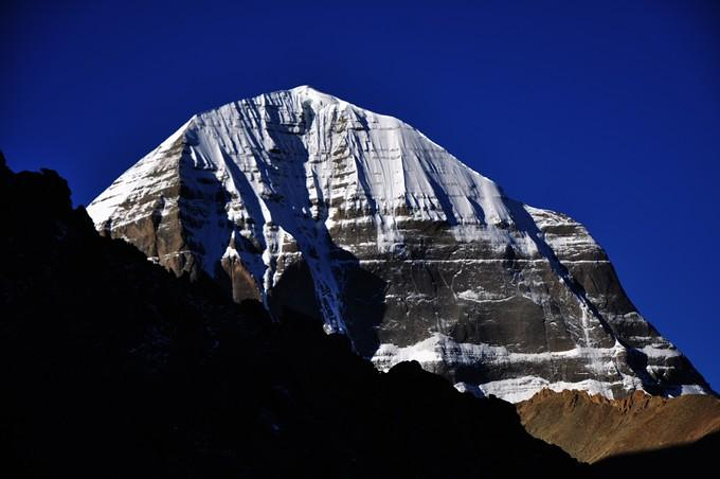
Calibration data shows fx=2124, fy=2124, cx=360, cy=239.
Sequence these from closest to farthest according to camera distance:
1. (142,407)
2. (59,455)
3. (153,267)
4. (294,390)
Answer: (59,455), (142,407), (294,390), (153,267)

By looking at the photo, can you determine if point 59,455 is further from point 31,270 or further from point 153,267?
point 153,267

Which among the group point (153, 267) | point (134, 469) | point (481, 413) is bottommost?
point (134, 469)

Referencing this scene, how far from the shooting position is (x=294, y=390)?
12344 centimetres

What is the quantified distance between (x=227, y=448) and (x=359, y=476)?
885cm

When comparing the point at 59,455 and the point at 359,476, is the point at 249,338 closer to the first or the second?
the point at 359,476

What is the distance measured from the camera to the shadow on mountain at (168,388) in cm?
10606

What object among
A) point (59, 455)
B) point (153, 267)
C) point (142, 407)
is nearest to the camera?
point (59, 455)

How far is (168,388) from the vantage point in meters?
114

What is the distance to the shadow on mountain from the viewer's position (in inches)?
4176

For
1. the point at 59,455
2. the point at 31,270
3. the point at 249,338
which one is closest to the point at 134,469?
the point at 59,455

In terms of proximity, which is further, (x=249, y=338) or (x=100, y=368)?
(x=249, y=338)

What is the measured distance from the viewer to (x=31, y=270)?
115 metres

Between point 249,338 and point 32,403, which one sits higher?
point 249,338

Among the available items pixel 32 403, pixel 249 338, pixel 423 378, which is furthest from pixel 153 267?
pixel 32 403
